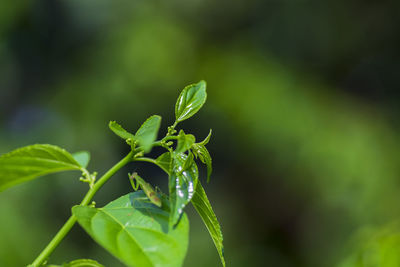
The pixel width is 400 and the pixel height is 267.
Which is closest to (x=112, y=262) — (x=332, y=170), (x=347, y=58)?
(x=332, y=170)

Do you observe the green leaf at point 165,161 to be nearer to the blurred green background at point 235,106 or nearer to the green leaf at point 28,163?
the green leaf at point 28,163

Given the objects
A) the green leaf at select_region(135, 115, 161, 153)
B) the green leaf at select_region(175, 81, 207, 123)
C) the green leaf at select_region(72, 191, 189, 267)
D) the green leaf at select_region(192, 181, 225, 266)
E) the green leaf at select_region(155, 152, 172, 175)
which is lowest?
the green leaf at select_region(72, 191, 189, 267)

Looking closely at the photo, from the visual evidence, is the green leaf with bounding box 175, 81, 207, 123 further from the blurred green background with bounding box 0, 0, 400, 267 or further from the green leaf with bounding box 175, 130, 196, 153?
the blurred green background with bounding box 0, 0, 400, 267

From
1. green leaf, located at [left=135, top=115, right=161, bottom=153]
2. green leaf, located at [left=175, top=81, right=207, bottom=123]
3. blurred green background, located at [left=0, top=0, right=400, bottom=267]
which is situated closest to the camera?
green leaf, located at [left=135, top=115, right=161, bottom=153]

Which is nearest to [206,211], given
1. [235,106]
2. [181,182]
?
[181,182]

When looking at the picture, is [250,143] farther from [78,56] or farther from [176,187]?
[176,187]

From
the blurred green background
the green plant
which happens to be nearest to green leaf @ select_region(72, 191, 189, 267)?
the green plant

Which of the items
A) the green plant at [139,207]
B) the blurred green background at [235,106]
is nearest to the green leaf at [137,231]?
the green plant at [139,207]

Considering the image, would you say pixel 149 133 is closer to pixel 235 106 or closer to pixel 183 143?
pixel 183 143
